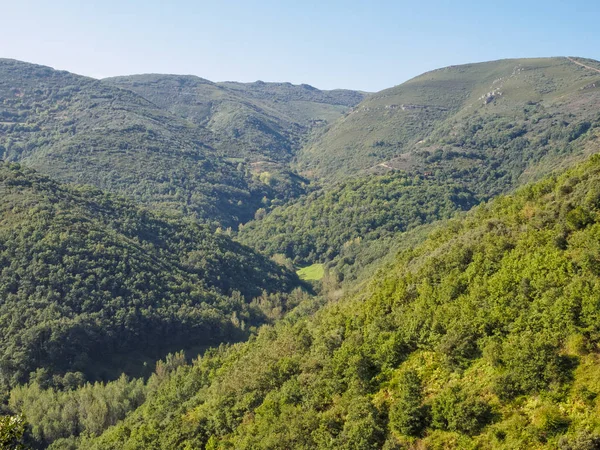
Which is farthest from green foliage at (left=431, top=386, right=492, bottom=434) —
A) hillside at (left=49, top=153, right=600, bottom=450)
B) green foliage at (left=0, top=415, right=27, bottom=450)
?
green foliage at (left=0, top=415, right=27, bottom=450)

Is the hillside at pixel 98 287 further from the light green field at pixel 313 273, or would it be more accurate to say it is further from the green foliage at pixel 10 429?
the green foliage at pixel 10 429

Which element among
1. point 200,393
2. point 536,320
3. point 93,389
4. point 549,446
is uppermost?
point 536,320

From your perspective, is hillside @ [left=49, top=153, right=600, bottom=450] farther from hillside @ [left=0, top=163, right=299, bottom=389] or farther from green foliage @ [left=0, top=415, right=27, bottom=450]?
hillside @ [left=0, top=163, right=299, bottom=389]

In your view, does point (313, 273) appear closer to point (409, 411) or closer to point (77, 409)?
point (77, 409)

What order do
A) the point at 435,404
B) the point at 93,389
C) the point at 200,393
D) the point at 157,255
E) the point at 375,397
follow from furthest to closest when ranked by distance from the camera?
the point at 157,255 → the point at 93,389 → the point at 200,393 → the point at 375,397 → the point at 435,404

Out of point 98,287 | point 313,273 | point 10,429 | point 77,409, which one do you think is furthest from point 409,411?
point 313,273

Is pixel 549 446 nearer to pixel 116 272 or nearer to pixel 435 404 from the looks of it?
pixel 435 404

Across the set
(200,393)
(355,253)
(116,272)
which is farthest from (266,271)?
(200,393)
